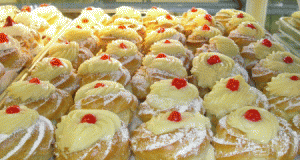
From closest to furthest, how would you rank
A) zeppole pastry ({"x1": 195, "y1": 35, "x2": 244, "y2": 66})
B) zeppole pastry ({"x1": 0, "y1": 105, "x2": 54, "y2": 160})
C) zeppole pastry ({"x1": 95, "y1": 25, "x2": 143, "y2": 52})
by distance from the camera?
zeppole pastry ({"x1": 0, "y1": 105, "x2": 54, "y2": 160}), zeppole pastry ({"x1": 195, "y1": 35, "x2": 244, "y2": 66}), zeppole pastry ({"x1": 95, "y1": 25, "x2": 143, "y2": 52})

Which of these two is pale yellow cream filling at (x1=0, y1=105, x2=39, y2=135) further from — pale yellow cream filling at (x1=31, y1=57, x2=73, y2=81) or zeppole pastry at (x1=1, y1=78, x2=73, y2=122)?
pale yellow cream filling at (x1=31, y1=57, x2=73, y2=81)

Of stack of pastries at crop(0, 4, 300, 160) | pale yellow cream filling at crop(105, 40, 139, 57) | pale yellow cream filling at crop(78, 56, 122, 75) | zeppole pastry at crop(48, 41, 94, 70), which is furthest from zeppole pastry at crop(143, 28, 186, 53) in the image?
pale yellow cream filling at crop(78, 56, 122, 75)

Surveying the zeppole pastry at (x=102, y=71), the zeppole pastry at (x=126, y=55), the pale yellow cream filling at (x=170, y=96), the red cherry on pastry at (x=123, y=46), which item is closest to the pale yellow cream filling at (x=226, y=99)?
the pale yellow cream filling at (x=170, y=96)

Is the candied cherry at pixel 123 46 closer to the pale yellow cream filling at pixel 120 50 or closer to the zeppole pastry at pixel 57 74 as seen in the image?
the pale yellow cream filling at pixel 120 50

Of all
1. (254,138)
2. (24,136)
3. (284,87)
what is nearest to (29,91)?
(24,136)

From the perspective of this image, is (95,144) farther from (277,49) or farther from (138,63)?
(277,49)

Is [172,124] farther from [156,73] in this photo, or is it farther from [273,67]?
[273,67]

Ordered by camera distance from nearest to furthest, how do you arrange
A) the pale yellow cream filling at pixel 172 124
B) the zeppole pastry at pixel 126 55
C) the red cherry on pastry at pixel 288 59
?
the pale yellow cream filling at pixel 172 124
the red cherry on pastry at pixel 288 59
the zeppole pastry at pixel 126 55
